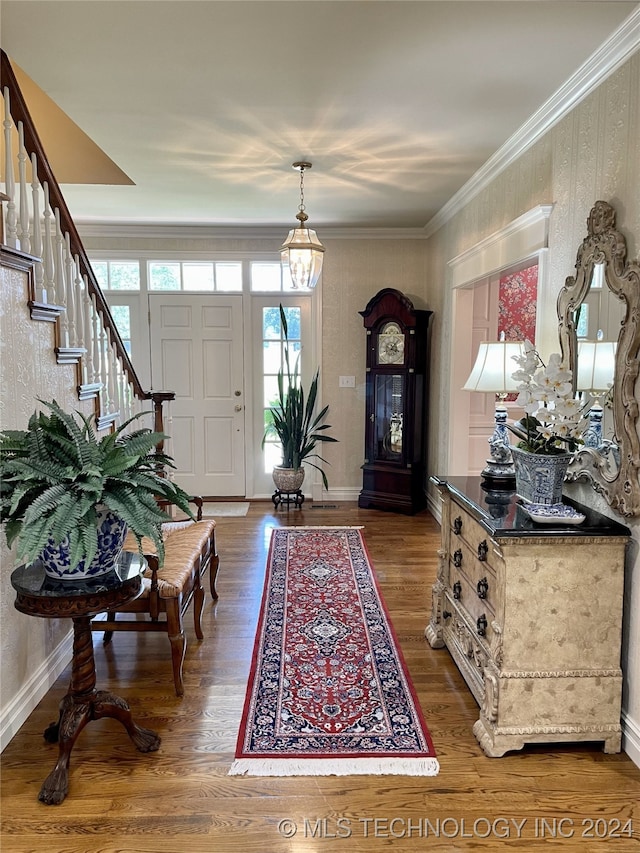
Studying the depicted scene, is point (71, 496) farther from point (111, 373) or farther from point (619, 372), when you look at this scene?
point (619, 372)

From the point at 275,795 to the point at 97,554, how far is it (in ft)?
3.15

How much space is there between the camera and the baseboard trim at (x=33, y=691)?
2.03 metres

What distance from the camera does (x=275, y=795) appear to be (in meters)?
1.78

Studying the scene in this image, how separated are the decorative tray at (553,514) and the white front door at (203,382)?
3698 millimetres

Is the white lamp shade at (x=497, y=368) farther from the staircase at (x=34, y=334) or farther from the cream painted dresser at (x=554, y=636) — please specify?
the staircase at (x=34, y=334)

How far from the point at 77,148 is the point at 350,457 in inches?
133

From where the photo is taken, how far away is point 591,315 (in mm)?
2242

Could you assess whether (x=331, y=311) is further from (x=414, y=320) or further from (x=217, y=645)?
(x=217, y=645)

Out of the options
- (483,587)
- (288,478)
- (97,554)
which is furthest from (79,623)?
(288,478)

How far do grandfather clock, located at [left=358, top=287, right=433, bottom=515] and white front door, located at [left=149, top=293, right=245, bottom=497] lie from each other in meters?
1.26

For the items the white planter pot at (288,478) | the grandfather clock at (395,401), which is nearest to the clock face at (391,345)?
the grandfather clock at (395,401)

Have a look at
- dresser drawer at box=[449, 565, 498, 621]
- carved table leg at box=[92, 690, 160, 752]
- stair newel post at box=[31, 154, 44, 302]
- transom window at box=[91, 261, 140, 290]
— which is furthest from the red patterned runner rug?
transom window at box=[91, 261, 140, 290]

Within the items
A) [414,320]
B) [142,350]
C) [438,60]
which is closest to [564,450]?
[438,60]

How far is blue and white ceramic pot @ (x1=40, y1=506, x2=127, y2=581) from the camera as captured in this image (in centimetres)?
175
